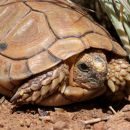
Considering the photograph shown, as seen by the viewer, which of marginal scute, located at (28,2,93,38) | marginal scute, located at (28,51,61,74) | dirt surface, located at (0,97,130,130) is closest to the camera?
dirt surface, located at (0,97,130,130)

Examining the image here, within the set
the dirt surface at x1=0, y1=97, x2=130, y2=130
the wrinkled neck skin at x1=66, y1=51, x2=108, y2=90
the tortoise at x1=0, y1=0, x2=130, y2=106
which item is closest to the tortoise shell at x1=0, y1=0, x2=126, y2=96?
the tortoise at x1=0, y1=0, x2=130, y2=106

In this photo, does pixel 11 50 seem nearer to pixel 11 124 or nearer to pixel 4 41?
pixel 4 41

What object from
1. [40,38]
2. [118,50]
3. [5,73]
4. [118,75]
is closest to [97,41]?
[118,50]

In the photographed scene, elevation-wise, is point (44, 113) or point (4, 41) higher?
point (4, 41)

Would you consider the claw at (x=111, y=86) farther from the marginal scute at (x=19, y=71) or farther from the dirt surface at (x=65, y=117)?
the marginal scute at (x=19, y=71)

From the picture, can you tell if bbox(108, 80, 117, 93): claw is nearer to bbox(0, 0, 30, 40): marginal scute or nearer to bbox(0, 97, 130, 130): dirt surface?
bbox(0, 97, 130, 130): dirt surface

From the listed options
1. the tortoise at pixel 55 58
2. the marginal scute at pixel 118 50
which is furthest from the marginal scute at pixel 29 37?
the marginal scute at pixel 118 50

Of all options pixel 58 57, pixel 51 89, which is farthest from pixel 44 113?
pixel 58 57
